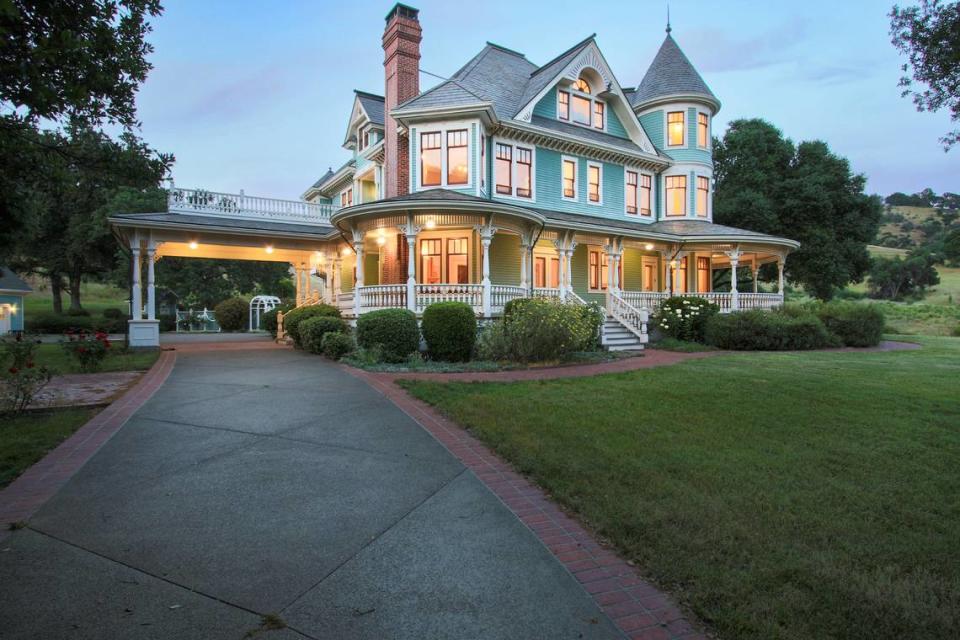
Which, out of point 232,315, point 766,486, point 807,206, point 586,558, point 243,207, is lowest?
point 586,558

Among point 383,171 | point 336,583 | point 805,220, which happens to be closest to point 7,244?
point 336,583

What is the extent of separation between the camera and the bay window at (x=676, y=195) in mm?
24938

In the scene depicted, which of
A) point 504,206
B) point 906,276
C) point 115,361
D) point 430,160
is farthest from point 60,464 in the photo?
point 906,276

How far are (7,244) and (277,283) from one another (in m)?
41.1

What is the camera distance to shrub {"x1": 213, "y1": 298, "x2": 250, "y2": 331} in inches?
1400

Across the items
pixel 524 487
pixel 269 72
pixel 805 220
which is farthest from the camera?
pixel 269 72

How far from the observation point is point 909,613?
9.49 feet

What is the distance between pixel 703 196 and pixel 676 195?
1262 mm

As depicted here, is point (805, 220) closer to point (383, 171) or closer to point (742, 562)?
point (383, 171)

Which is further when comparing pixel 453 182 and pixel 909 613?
pixel 453 182

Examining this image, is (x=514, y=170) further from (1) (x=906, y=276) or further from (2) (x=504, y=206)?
(1) (x=906, y=276)

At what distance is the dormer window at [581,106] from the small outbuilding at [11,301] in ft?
111

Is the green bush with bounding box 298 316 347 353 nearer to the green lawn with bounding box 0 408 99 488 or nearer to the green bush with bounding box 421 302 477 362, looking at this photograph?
the green bush with bounding box 421 302 477 362

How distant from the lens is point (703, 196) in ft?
82.3
